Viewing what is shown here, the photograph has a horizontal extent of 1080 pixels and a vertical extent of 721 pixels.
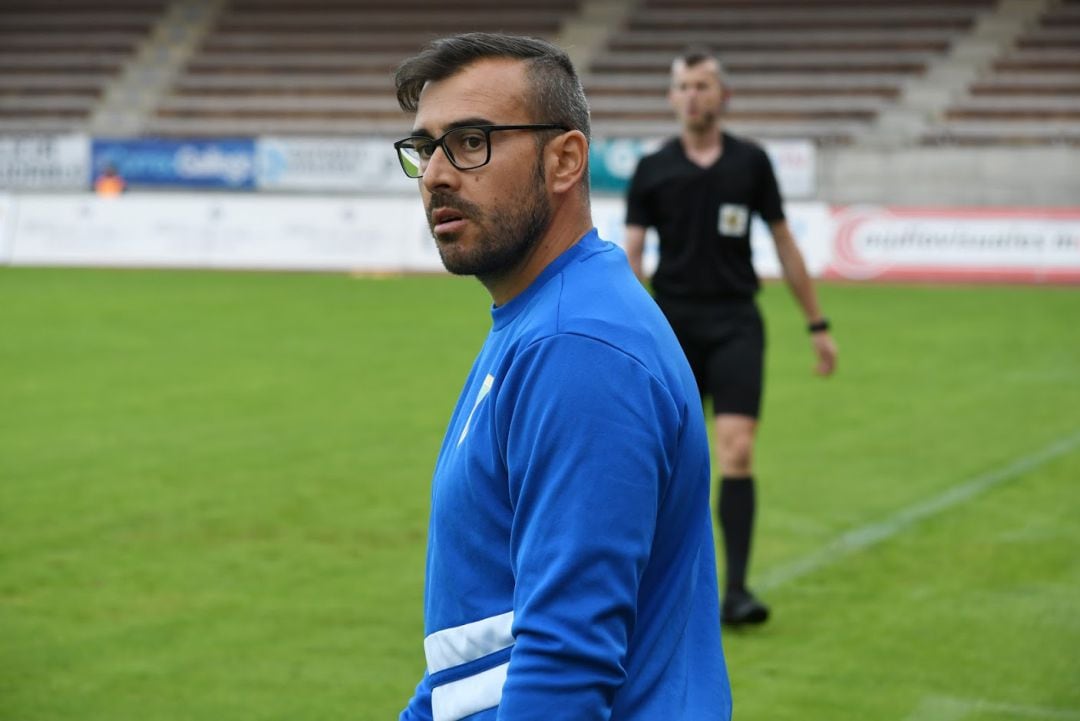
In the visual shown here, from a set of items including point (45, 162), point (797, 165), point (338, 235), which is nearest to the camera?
point (338, 235)

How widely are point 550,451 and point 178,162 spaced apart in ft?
121

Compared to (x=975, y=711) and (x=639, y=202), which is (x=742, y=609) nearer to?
(x=975, y=711)

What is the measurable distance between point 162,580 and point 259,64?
36.4 meters

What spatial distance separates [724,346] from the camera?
689cm

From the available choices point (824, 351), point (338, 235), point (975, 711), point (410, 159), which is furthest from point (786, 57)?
point (410, 159)

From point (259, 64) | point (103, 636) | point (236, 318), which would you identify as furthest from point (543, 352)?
point (259, 64)

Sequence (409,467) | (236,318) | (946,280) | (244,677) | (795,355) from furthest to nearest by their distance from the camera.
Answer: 1. (946,280)
2. (236,318)
3. (795,355)
4. (409,467)
5. (244,677)

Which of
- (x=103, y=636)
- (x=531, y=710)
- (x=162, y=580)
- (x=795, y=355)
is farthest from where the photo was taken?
(x=795, y=355)

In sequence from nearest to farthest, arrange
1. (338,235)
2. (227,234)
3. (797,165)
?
(338,235) < (227,234) < (797,165)

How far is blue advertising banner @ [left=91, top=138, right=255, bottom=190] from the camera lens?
36.9 metres

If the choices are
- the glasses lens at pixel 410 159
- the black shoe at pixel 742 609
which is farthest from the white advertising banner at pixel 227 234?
the glasses lens at pixel 410 159

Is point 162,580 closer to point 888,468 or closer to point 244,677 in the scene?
point 244,677

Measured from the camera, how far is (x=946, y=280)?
23.1 meters

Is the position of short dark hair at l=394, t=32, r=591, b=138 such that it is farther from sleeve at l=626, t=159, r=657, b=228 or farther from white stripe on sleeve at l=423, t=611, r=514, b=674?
sleeve at l=626, t=159, r=657, b=228
